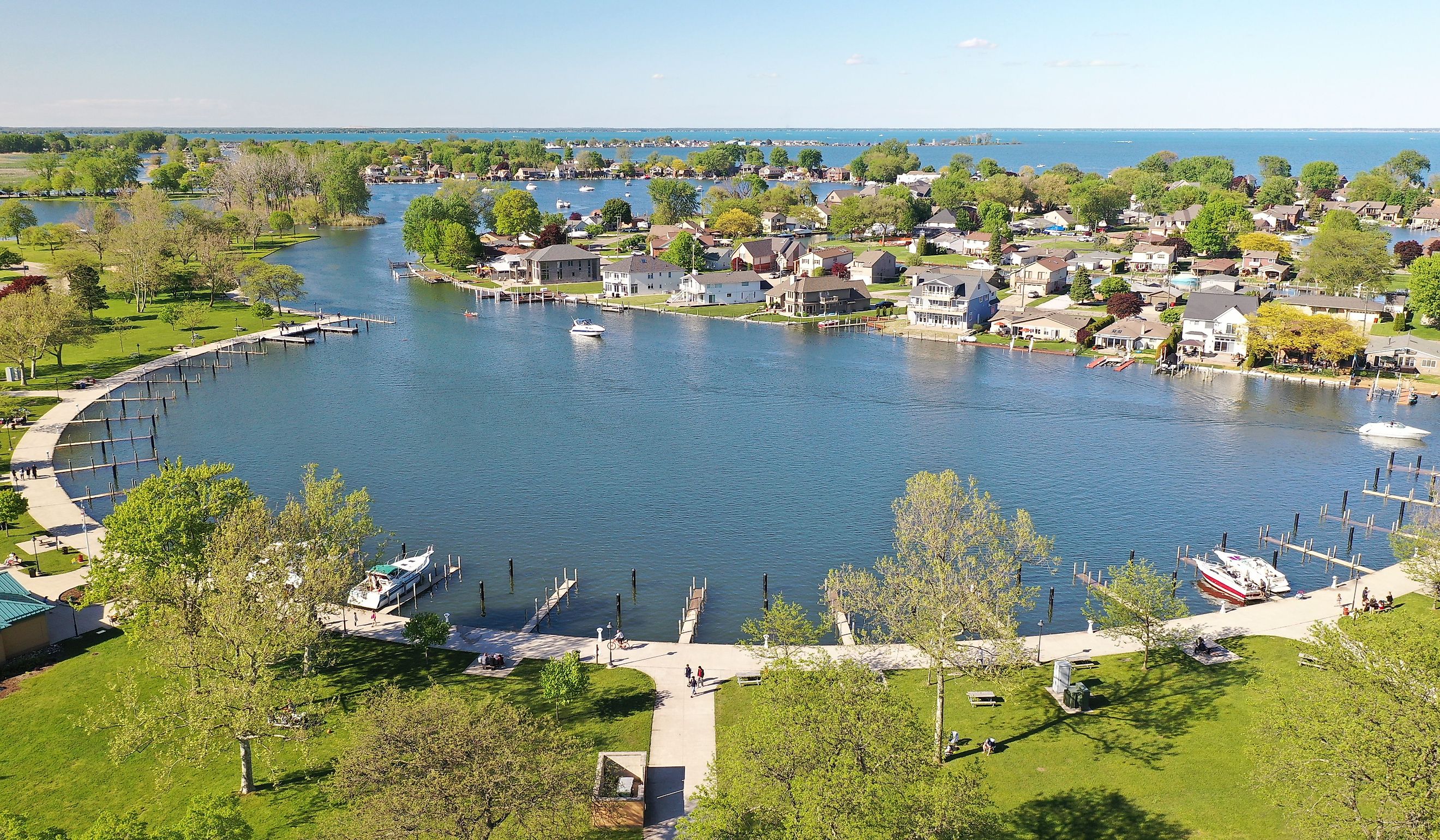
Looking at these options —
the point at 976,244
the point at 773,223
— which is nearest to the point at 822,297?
the point at 976,244

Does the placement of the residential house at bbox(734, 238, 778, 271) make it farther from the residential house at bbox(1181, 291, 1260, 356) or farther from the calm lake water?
the residential house at bbox(1181, 291, 1260, 356)

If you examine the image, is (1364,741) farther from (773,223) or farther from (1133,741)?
(773,223)

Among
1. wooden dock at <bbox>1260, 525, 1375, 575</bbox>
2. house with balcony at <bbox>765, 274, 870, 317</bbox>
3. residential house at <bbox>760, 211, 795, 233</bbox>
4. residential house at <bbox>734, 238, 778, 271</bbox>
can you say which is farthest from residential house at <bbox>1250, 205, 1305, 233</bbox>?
wooden dock at <bbox>1260, 525, 1375, 575</bbox>

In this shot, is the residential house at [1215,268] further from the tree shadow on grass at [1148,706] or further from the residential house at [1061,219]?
the tree shadow on grass at [1148,706]

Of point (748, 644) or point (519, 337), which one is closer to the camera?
point (748, 644)

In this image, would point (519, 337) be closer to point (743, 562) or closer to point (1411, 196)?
point (743, 562)

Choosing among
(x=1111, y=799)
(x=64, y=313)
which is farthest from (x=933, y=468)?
(x=64, y=313)

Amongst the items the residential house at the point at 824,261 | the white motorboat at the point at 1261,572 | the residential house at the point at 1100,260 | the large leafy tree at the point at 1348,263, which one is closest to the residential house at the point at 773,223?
the residential house at the point at 824,261
